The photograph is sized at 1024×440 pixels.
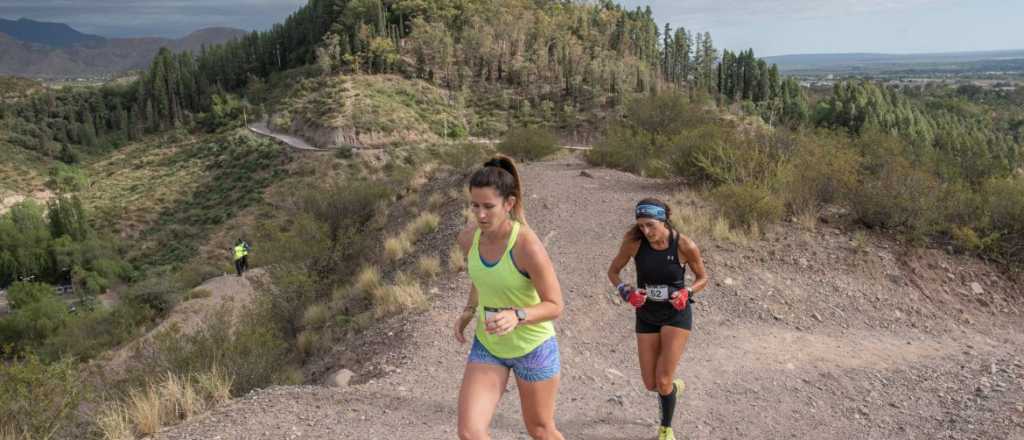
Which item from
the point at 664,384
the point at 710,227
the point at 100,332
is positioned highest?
the point at 710,227

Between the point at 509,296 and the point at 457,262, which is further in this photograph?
the point at 457,262

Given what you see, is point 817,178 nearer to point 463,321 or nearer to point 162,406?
point 463,321

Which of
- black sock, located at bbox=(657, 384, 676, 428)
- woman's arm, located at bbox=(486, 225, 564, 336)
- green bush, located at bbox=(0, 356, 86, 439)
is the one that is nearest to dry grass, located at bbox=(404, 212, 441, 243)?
green bush, located at bbox=(0, 356, 86, 439)

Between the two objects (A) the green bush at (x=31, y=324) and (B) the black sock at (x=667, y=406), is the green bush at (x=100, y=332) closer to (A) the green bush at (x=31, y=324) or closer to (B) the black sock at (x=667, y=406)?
(A) the green bush at (x=31, y=324)

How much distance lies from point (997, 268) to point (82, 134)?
9409 centimetres

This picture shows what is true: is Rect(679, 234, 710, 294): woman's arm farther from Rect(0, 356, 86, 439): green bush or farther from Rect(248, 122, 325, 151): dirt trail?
Rect(248, 122, 325, 151): dirt trail

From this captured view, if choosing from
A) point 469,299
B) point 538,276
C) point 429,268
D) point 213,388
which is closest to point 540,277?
point 538,276

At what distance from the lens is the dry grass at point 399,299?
8477 mm

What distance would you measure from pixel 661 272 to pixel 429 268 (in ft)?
19.1

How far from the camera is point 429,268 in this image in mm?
9820

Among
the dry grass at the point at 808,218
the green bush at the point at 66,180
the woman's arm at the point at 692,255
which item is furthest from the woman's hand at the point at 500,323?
the green bush at the point at 66,180

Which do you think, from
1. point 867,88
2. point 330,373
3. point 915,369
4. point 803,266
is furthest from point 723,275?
point 867,88

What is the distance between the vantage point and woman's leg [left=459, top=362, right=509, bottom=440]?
3020mm

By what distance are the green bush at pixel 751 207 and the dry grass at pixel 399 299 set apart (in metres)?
5.35
